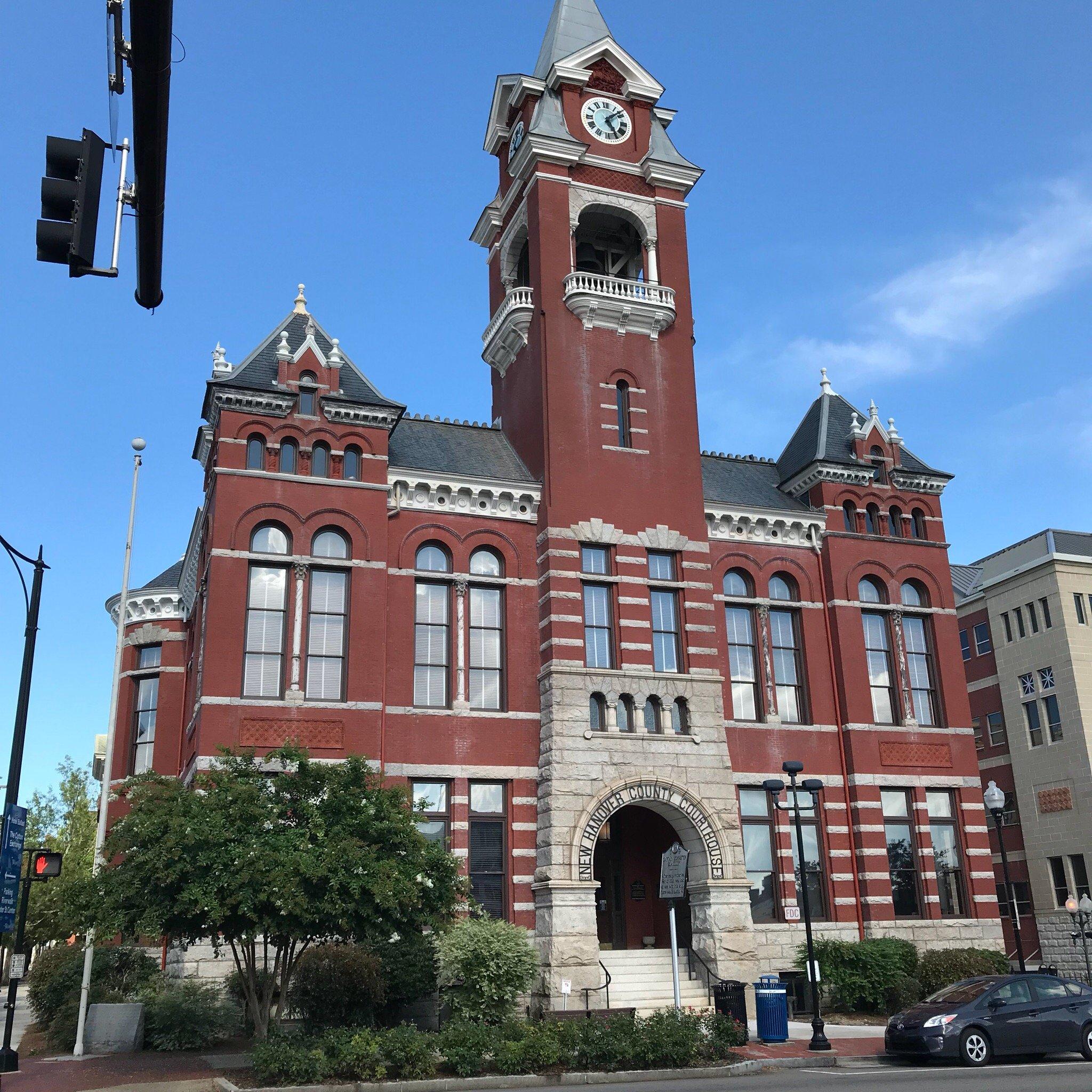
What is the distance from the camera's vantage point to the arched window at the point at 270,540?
1188 inches

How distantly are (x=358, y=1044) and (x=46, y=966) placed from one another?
14.5 m

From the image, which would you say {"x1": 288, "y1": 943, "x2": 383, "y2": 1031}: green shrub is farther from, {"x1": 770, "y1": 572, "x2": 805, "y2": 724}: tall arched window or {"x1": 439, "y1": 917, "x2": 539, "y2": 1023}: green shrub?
{"x1": 770, "y1": 572, "x2": 805, "y2": 724}: tall arched window

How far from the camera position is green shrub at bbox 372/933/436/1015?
25203 mm

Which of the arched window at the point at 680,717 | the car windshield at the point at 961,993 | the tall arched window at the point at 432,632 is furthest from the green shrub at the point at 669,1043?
the tall arched window at the point at 432,632

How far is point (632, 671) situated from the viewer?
104 ft

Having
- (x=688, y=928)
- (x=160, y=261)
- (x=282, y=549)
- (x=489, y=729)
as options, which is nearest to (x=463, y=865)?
(x=489, y=729)

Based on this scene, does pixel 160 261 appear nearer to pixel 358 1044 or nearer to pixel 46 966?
pixel 358 1044

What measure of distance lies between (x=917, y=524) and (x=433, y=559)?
16.9 meters

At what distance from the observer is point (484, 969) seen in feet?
81.5

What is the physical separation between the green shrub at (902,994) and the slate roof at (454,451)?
16.7m

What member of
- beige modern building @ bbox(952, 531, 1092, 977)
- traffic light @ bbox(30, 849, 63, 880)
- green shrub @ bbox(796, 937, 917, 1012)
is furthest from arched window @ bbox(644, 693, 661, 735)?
beige modern building @ bbox(952, 531, 1092, 977)

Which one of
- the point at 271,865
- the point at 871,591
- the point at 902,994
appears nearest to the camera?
the point at 271,865

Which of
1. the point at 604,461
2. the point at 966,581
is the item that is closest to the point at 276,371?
the point at 604,461

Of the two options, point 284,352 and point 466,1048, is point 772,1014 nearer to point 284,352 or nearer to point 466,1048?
point 466,1048
